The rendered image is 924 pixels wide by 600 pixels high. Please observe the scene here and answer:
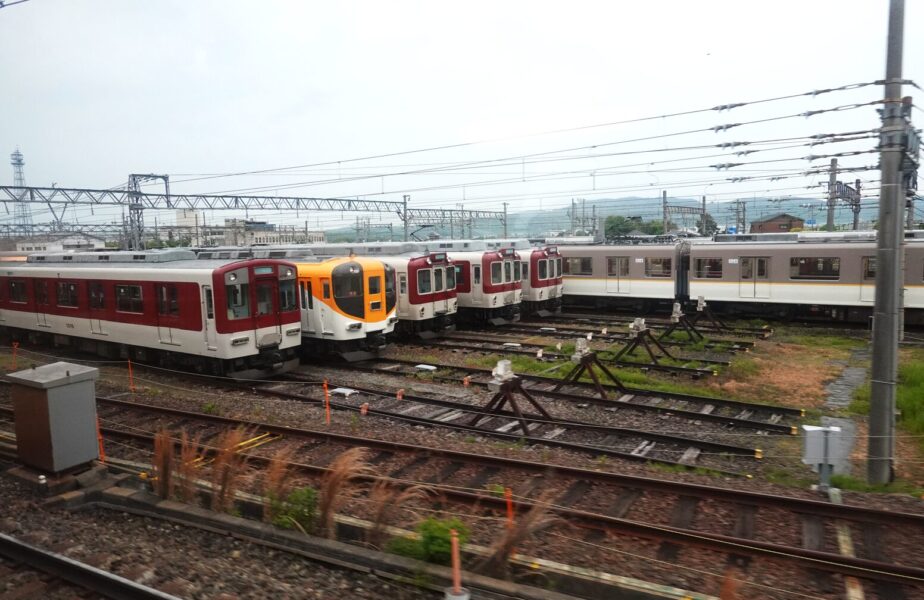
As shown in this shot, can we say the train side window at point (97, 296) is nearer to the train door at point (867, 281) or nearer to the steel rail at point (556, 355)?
the steel rail at point (556, 355)

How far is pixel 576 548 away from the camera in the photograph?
6.29 meters

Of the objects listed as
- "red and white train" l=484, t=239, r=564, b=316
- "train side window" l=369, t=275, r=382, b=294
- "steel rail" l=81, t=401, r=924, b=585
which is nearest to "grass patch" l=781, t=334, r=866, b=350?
"red and white train" l=484, t=239, r=564, b=316

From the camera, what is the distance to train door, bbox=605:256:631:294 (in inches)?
1040

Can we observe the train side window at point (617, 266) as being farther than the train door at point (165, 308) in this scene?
Yes

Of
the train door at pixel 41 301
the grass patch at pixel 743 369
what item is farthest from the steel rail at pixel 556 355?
the train door at pixel 41 301

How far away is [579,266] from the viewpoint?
28.0m

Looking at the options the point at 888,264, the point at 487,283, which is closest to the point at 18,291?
the point at 487,283

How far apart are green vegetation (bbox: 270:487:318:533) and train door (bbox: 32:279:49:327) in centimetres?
1662

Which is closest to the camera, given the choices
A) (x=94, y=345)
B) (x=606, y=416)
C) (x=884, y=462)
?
(x=884, y=462)

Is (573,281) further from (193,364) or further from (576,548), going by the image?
(576,548)

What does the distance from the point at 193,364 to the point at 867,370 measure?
16231 mm

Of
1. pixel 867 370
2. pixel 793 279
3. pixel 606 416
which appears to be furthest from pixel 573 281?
pixel 606 416

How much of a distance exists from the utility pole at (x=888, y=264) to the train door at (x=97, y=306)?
17227 mm

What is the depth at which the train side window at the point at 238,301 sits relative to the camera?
14.1 meters
